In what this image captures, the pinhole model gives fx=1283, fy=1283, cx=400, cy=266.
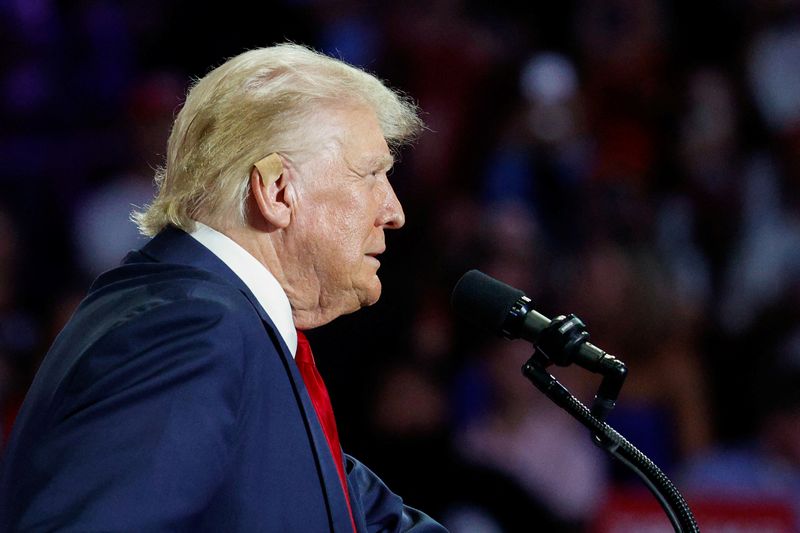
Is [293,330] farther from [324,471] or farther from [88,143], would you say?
[88,143]

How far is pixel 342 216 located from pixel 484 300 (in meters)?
0.23

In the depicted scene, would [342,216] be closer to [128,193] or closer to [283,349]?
[283,349]

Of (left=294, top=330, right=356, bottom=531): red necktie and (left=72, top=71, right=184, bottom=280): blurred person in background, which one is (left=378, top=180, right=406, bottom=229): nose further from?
(left=72, top=71, right=184, bottom=280): blurred person in background

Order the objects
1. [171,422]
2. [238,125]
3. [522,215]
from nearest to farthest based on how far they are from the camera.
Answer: [171,422] < [238,125] < [522,215]

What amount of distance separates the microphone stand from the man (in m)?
0.30

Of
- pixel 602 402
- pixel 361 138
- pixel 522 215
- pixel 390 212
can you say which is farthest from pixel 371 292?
pixel 522 215

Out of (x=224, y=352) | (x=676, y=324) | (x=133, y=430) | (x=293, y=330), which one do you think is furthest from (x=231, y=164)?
(x=676, y=324)

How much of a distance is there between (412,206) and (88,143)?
140cm

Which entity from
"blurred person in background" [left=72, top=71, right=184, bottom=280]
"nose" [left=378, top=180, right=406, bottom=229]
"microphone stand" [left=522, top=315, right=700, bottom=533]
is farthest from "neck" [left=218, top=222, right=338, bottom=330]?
"blurred person in background" [left=72, top=71, right=184, bottom=280]

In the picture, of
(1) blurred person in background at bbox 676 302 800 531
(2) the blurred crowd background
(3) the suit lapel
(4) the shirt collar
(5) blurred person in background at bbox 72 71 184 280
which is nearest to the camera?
(3) the suit lapel

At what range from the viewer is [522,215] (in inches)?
175

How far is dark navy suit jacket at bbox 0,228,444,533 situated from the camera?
135 centimetres

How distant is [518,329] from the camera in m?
1.70

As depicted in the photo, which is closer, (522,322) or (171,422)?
(171,422)
